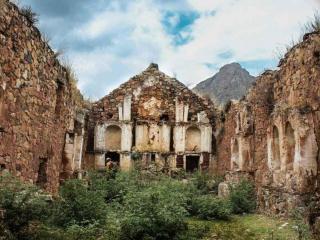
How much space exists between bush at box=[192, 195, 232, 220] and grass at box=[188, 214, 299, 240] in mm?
261

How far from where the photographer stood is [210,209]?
11.0 m

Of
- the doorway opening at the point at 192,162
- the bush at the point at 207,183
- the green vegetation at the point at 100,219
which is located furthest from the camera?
the doorway opening at the point at 192,162

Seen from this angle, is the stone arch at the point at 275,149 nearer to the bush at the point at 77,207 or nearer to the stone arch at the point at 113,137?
the bush at the point at 77,207

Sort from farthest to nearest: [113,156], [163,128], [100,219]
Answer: [163,128], [113,156], [100,219]

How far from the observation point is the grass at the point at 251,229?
7.98 metres

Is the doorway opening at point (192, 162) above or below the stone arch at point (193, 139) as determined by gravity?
below

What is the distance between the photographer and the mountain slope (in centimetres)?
3766

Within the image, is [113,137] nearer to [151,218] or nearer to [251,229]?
[251,229]

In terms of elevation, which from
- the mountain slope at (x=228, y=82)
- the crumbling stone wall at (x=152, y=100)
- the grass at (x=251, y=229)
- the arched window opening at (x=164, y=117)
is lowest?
the grass at (x=251, y=229)

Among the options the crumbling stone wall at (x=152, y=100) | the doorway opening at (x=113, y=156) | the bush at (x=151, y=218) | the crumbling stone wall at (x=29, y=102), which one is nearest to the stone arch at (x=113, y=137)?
the doorway opening at (x=113, y=156)

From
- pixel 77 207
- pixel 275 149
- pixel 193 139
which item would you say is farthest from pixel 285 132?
pixel 193 139

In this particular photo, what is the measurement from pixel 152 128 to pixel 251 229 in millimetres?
12880

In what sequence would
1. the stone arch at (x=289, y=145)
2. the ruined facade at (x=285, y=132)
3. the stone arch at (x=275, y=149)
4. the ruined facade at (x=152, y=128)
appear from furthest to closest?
1. the ruined facade at (x=152, y=128)
2. the stone arch at (x=275, y=149)
3. the stone arch at (x=289, y=145)
4. the ruined facade at (x=285, y=132)

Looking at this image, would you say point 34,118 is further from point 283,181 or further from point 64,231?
point 283,181
